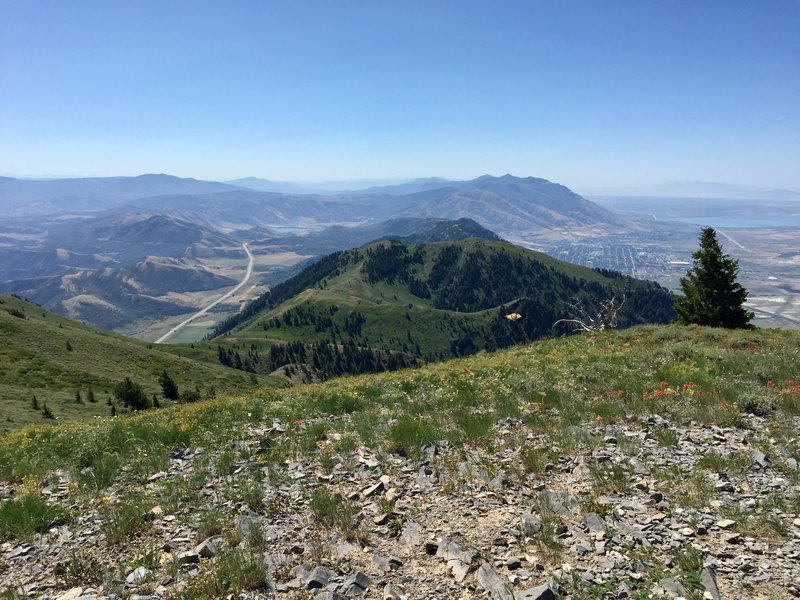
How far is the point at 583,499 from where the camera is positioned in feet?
31.2

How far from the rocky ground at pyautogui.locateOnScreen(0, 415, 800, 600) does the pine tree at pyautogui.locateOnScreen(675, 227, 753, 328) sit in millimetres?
40010

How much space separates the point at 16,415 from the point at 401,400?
130 ft

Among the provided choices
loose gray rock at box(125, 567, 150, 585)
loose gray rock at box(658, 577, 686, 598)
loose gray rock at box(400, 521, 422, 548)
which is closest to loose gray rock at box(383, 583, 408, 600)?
loose gray rock at box(400, 521, 422, 548)

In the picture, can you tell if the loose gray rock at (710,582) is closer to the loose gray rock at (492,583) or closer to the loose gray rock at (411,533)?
the loose gray rock at (492,583)

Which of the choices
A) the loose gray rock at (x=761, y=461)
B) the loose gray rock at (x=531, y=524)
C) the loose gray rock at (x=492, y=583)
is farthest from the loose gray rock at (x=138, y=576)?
the loose gray rock at (x=761, y=461)

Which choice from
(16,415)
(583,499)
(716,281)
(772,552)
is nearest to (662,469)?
(583,499)

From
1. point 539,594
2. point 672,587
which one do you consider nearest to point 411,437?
point 539,594

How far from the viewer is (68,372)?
216 ft

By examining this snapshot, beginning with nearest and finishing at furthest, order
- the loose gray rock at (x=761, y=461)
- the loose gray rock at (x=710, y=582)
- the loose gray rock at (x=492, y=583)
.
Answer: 1. the loose gray rock at (x=710, y=582)
2. the loose gray rock at (x=492, y=583)
3. the loose gray rock at (x=761, y=461)

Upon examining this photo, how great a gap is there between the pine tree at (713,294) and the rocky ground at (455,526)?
40010 mm

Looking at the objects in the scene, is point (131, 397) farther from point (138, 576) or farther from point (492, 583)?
point (492, 583)

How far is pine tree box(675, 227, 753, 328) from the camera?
4578 cm

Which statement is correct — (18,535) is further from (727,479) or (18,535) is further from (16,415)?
(16,415)

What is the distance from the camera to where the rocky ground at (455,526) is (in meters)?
7.25
